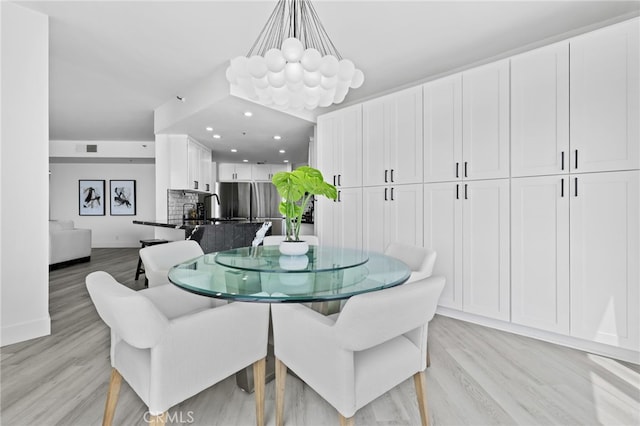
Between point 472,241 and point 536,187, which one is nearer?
point 536,187

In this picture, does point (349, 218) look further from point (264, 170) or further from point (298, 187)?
point (264, 170)

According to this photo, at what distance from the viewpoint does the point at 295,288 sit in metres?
1.18

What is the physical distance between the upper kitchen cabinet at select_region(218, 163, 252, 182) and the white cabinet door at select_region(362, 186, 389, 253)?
4.98 metres

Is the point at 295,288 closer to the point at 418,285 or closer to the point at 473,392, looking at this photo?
the point at 418,285

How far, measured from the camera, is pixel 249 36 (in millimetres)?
2426

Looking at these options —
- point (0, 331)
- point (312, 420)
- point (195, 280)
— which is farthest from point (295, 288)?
point (0, 331)

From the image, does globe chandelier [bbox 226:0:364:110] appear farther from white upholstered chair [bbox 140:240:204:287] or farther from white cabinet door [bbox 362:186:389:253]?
white cabinet door [bbox 362:186:389:253]

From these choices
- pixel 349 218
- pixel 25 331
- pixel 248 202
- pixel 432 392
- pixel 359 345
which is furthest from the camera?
pixel 248 202

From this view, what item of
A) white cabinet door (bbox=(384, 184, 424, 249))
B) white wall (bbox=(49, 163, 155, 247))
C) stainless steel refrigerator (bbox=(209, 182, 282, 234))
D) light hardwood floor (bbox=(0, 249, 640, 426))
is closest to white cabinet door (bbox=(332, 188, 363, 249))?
white cabinet door (bbox=(384, 184, 424, 249))

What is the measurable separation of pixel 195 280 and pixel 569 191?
2.64 meters

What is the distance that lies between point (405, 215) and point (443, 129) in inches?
36.7

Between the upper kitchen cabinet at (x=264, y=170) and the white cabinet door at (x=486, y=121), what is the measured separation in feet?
18.2

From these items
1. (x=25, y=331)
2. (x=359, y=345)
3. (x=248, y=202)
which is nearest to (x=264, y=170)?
(x=248, y=202)

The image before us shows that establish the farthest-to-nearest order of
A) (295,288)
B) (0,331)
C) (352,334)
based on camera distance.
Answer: (0,331)
(295,288)
(352,334)
